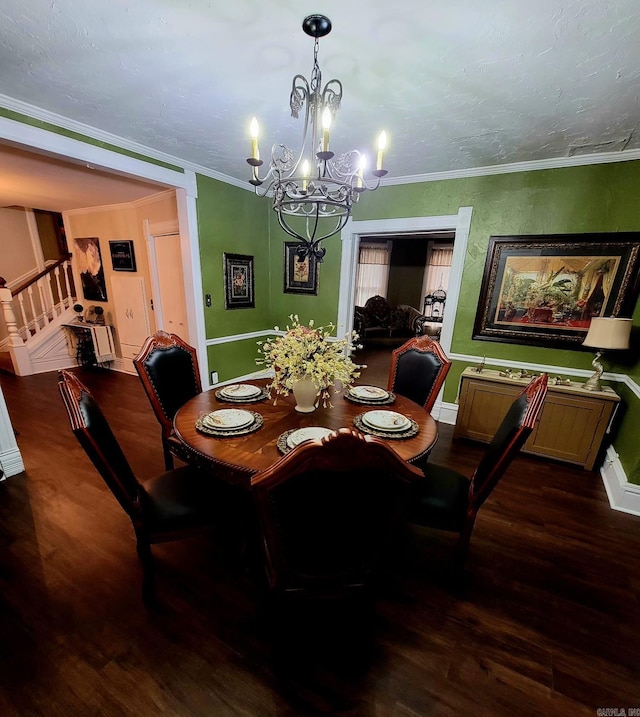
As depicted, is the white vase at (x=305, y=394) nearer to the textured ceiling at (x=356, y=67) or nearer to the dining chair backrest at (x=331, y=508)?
the dining chair backrest at (x=331, y=508)

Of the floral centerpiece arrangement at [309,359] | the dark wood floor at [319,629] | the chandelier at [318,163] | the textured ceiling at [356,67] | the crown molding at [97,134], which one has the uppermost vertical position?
the textured ceiling at [356,67]

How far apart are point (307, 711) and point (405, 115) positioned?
3.13 m

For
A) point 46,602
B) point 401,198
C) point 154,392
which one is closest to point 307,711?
point 46,602

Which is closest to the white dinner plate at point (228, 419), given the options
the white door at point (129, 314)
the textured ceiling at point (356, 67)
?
the textured ceiling at point (356, 67)

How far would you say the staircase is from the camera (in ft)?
14.9

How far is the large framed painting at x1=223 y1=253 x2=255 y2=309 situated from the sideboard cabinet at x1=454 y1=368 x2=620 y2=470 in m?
2.80

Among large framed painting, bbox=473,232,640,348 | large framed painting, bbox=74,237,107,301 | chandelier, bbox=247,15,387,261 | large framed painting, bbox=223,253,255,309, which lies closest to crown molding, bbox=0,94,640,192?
large framed painting, bbox=473,232,640,348

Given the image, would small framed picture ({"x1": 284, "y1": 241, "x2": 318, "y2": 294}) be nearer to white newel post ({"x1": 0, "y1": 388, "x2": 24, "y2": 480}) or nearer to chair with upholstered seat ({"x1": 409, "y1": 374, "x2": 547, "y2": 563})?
chair with upholstered seat ({"x1": 409, "y1": 374, "x2": 547, "y2": 563})

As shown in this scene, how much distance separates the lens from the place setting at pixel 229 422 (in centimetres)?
149

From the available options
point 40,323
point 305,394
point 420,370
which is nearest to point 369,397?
point 305,394

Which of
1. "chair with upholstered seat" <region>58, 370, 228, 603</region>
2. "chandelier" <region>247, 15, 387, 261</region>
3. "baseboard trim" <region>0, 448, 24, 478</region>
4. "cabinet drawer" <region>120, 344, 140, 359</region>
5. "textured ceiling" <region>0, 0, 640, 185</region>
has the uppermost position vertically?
"textured ceiling" <region>0, 0, 640, 185</region>

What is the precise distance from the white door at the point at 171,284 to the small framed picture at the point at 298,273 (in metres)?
1.37

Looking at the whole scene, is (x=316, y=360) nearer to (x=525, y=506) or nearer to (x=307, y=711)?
(x=307, y=711)

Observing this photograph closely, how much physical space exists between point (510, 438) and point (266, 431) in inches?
44.1
